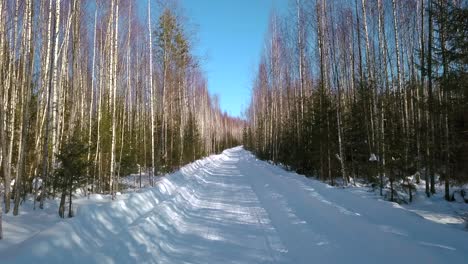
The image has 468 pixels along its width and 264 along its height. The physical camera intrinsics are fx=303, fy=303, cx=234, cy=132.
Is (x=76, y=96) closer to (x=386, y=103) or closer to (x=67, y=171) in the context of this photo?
(x=67, y=171)

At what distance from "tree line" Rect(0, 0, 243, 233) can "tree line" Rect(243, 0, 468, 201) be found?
7792 millimetres

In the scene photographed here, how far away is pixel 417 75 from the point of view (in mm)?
18500

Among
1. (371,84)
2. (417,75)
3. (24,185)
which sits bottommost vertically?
(24,185)

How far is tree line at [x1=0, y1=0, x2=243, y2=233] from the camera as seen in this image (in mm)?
6316

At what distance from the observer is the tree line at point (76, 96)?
20.7ft

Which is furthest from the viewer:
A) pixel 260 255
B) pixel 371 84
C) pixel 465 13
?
pixel 371 84

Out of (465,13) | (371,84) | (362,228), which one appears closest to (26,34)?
(362,228)

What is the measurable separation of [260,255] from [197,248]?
106 cm

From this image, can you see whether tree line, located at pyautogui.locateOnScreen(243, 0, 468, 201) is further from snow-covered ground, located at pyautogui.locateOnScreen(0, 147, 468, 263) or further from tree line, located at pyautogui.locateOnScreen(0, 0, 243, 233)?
tree line, located at pyautogui.locateOnScreen(0, 0, 243, 233)

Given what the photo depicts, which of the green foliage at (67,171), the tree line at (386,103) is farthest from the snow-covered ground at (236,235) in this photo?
the tree line at (386,103)

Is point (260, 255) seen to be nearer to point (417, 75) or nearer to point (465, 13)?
point (465, 13)

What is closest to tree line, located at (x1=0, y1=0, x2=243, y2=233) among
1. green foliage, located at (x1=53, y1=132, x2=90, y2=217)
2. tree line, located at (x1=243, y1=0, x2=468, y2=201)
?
green foliage, located at (x1=53, y1=132, x2=90, y2=217)

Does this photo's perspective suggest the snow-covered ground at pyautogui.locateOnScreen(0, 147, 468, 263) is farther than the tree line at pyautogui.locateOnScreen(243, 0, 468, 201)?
No

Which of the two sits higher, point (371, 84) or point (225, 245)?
point (371, 84)
